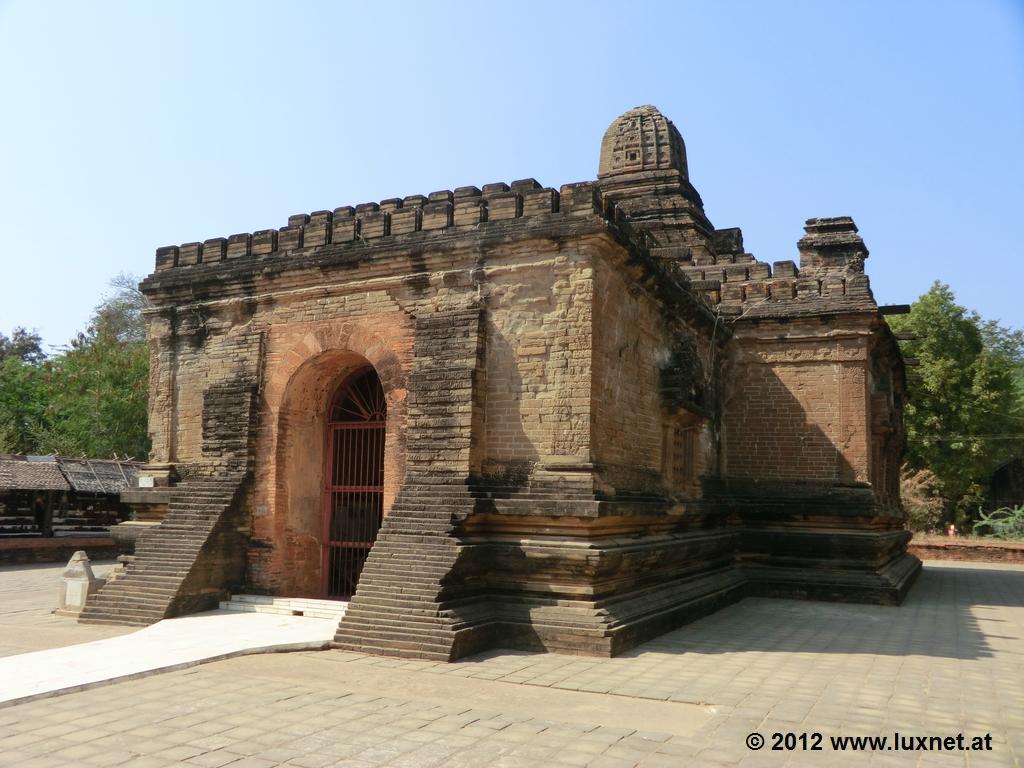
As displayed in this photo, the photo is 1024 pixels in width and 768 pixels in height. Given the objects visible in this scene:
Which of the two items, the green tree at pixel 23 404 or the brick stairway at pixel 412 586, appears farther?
→ the green tree at pixel 23 404

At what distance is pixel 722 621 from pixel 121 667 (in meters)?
7.06

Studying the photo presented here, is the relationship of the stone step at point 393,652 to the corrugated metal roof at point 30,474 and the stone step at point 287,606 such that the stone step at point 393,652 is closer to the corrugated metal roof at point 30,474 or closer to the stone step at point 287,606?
the stone step at point 287,606

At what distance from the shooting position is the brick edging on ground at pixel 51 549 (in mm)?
20438

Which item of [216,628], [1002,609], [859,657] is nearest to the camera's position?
[859,657]

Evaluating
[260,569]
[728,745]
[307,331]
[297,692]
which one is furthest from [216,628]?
[728,745]

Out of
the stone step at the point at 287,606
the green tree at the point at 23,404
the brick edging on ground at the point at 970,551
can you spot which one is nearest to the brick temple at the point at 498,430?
the stone step at the point at 287,606

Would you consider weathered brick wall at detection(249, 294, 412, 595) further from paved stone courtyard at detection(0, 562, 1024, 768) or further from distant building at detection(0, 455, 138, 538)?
distant building at detection(0, 455, 138, 538)

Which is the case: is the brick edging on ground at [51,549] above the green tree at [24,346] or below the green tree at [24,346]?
below

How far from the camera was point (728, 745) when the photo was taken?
18.6 ft

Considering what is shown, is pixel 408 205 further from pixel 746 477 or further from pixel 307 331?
pixel 746 477

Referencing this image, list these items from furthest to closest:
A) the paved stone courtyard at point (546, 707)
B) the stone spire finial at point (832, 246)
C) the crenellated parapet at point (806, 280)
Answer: the stone spire finial at point (832, 246)
the crenellated parapet at point (806, 280)
the paved stone courtyard at point (546, 707)

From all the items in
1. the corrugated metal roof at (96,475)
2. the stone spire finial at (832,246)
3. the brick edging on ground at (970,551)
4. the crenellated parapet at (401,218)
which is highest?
the stone spire finial at (832,246)

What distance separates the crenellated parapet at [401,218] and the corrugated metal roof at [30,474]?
→ 37.4 feet

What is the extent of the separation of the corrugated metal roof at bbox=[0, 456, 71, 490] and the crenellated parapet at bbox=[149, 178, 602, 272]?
11.4 meters
